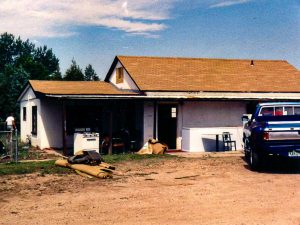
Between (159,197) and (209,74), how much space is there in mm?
15931

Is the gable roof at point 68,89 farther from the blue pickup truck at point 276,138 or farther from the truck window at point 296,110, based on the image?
the blue pickup truck at point 276,138

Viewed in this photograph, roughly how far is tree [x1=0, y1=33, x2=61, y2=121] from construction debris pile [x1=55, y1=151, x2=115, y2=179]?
15031mm

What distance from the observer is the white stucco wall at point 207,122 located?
64.2ft

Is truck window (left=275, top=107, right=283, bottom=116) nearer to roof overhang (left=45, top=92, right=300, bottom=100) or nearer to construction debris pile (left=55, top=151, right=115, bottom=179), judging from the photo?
construction debris pile (left=55, top=151, right=115, bottom=179)

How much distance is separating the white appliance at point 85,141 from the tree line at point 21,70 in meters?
11.5

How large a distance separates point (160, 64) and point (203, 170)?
12.5m

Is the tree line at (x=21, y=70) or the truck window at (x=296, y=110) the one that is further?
the tree line at (x=21, y=70)

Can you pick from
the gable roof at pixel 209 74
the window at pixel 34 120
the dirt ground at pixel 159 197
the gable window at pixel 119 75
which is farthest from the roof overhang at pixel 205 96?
the dirt ground at pixel 159 197

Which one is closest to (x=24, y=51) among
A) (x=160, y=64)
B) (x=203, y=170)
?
(x=160, y=64)

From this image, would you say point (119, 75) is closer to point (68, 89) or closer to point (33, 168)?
point (68, 89)

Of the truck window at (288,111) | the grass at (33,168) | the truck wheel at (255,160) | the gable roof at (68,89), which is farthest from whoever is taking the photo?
the gable roof at (68,89)

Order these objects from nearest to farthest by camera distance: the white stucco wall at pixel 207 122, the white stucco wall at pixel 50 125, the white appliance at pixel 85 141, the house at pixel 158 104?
1. the white appliance at pixel 85 141
2. the white stucco wall at pixel 207 122
3. the house at pixel 158 104
4. the white stucco wall at pixel 50 125

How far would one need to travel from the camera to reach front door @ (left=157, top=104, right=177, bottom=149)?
2030 cm

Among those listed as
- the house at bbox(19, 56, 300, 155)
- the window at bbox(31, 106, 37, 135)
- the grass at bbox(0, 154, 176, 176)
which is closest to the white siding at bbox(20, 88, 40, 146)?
the house at bbox(19, 56, 300, 155)
